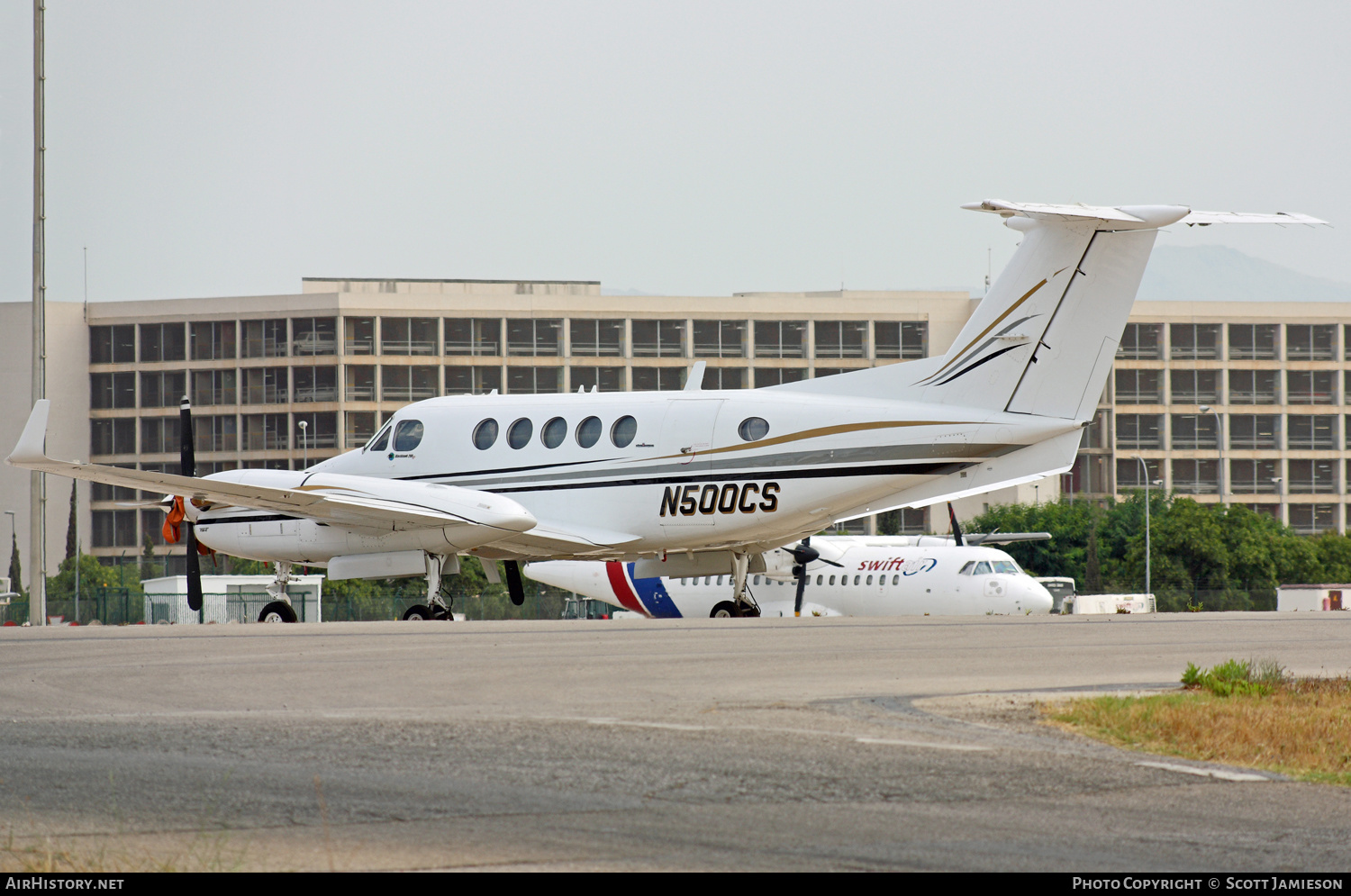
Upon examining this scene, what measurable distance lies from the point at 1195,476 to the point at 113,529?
262 ft

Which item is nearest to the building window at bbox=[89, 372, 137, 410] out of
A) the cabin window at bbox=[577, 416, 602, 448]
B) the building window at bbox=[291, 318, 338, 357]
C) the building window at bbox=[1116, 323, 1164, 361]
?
the building window at bbox=[291, 318, 338, 357]

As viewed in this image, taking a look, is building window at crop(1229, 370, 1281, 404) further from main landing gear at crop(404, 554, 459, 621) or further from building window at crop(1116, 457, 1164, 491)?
main landing gear at crop(404, 554, 459, 621)

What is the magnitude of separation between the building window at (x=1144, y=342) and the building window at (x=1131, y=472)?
25.3 feet

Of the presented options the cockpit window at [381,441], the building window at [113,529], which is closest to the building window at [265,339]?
the building window at [113,529]

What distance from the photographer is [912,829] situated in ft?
25.3

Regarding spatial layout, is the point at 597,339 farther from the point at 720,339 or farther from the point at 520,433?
the point at 520,433

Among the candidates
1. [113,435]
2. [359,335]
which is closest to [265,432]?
[359,335]

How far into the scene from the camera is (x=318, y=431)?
110750 mm

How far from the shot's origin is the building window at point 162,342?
11338 cm

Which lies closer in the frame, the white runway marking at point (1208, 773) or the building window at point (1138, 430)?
the white runway marking at point (1208, 773)

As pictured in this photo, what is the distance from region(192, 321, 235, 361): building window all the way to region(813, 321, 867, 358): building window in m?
42.5

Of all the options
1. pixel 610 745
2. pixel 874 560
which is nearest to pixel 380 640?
pixel 610 745

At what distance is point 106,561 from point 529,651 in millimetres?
103800

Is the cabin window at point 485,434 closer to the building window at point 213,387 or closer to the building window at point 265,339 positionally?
the building window at point 265,339
